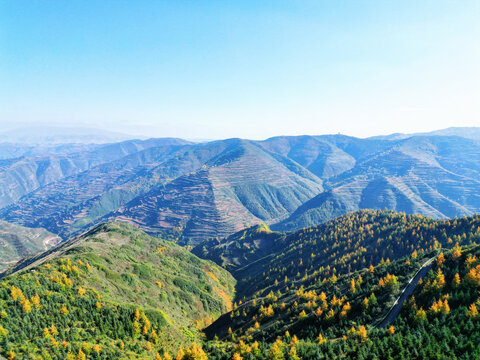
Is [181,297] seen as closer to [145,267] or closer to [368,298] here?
[145,267]

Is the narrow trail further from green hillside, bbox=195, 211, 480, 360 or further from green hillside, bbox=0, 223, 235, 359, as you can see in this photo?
green hillside, bbox=0, 223, 235, 359

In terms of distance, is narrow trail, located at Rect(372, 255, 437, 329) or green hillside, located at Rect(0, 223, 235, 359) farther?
narrow trail, located at Rect(372, 255, 437, 329)

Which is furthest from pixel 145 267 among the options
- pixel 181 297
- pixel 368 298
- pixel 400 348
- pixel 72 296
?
pixel 400 348

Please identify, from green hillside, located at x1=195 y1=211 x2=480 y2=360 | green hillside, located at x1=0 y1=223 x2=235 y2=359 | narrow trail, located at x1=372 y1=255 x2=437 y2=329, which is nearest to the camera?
green hillside, located at x1=195 y1=211 x2=480 y2=360

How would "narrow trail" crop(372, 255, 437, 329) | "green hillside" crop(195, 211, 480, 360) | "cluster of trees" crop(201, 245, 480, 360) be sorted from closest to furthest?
"cluster of trees" crop(201, 245, 480, 360) < "green hillside" crop(195, 211, 480, 360) < "narrow trail" crop(372, 255, 437, 329)

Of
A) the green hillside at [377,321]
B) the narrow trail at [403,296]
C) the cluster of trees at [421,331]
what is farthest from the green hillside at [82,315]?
the narrow trail at [403,296]

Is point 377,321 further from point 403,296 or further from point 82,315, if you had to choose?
point 82,315

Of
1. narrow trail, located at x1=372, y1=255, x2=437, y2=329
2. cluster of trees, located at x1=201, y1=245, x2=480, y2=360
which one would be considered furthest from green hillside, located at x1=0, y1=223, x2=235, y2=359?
narrow trail, located at x1=372, y1=255, x2=437, y2=329

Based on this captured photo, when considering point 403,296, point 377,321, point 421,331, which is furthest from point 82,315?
point 403,296

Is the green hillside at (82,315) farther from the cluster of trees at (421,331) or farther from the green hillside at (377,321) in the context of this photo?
the cluster of trees at (421,331)
